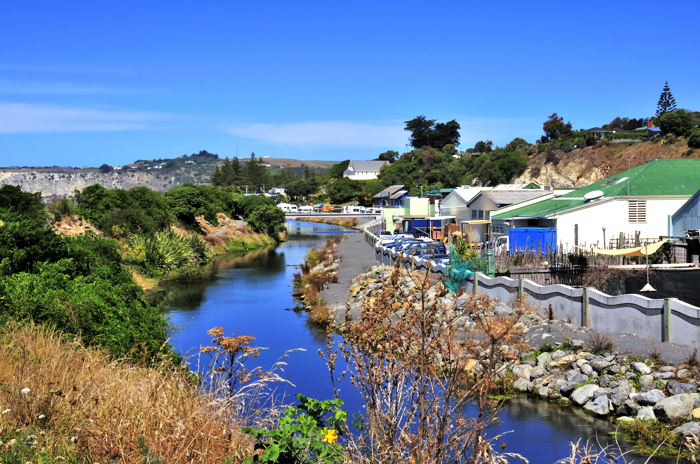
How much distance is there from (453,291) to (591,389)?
34.2ft

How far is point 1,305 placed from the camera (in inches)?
552

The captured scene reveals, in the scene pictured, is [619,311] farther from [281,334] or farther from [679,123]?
[679,123]

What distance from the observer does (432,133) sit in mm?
164125

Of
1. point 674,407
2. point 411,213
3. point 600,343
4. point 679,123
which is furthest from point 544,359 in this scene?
point 679,123

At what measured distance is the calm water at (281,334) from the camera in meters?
14.7

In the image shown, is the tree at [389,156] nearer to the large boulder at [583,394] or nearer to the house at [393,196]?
the house at [393,196]

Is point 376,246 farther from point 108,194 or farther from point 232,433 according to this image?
point 232,433

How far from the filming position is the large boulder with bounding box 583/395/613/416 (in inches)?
621

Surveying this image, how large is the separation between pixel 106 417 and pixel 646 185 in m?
33.6

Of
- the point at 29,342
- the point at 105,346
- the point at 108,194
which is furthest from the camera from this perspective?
the point at 108,194

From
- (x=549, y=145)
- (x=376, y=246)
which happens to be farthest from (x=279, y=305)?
(x=549, y=145)

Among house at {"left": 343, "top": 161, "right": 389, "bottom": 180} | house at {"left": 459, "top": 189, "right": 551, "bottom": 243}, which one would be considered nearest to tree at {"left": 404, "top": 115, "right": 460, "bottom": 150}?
house at {"left": 343, "top": 161, "right": 389, "bottom": 180}

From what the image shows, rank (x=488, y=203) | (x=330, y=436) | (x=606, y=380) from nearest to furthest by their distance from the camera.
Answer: (x=330, y=436)
(x=606, y=380)
(x=488, y=203)

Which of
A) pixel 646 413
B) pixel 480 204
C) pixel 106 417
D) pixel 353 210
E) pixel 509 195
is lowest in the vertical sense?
pixel 646 413
